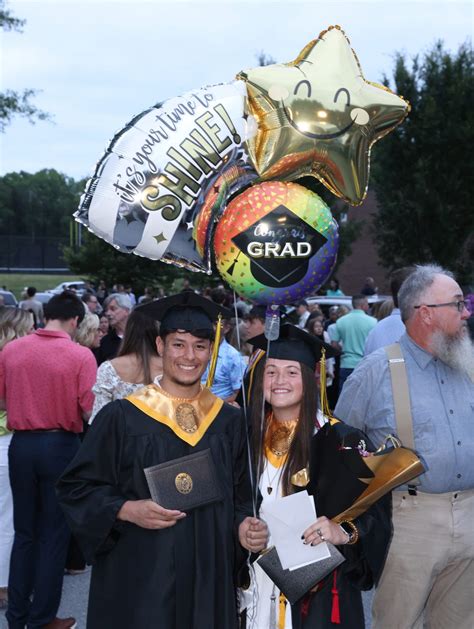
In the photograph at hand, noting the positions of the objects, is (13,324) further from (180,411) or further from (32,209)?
(32,209)

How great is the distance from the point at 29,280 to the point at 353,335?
5259cm

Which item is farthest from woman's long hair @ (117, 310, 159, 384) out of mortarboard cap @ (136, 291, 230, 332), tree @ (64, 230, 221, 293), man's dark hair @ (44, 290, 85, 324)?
tree @ (64, 230, 221, 293)

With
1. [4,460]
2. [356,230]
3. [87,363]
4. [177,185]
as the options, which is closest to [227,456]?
[177,185]

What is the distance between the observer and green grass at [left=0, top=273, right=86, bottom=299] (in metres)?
54.2

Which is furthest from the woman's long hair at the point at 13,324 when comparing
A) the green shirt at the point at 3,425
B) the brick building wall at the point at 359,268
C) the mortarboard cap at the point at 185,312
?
the brick building wall at the point at 359,268

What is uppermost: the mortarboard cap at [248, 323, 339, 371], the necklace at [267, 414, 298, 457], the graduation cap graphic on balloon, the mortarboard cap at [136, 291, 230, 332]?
the graduation cap graphic on balloon

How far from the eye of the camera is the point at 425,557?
3.94 m

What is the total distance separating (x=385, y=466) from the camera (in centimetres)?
330

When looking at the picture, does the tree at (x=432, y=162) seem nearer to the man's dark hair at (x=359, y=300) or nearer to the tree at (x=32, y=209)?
the man's dark hair at (x=359, y=300)

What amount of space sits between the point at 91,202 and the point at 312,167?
982mm

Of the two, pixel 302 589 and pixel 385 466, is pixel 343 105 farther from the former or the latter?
pixel 302 589

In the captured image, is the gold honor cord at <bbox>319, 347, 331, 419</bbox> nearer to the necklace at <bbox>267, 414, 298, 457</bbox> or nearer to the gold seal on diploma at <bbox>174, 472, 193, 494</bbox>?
the necklace at <bbox>267, 414, 298, 457</bbox>

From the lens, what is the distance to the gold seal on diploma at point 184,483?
10.7ft

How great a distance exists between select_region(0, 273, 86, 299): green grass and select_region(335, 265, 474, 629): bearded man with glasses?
47.6 m
